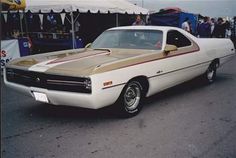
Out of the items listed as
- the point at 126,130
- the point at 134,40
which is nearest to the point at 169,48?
the point at 134,40

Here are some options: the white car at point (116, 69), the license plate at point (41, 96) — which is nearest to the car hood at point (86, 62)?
the white car at point (116, 69)

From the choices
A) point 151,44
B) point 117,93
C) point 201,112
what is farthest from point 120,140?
point 151,44

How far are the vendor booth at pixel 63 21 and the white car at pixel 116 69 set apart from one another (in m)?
5.78

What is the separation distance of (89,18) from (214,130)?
12.2 meters

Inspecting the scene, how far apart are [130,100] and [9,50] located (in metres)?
5.99

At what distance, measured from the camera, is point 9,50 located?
31.1 ft

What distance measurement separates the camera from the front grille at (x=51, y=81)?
13.3 ft

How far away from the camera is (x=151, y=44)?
17.8 ft

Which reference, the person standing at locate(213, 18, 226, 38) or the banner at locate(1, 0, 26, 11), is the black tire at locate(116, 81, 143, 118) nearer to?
the banner at locate(1, 0, 26, 11)

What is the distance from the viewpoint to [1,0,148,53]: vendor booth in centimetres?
1139

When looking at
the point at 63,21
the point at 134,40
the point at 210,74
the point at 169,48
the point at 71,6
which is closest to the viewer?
the point at 169,48

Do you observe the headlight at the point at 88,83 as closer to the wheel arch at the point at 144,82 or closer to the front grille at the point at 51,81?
the front grille at the point at 51,81

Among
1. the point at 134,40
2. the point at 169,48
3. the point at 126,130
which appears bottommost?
the point at 126,130

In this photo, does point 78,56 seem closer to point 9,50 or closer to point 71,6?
point 9,50
